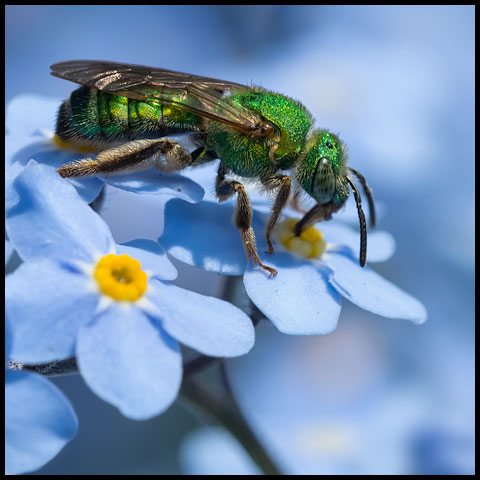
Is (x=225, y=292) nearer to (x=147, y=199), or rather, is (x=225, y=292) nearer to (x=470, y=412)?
(x=147, y=199)

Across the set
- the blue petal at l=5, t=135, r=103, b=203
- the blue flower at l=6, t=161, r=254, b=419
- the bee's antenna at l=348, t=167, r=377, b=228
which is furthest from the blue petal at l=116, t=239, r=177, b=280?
the bee's antenna at l=348, t=167, r=377, b=228

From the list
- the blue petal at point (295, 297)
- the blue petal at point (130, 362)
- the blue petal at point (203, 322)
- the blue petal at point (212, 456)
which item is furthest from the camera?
the blue petal at point (212, 456)

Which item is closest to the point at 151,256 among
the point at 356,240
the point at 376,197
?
the point at 356,240

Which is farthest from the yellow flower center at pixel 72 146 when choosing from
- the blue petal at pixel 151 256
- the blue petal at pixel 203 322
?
the blue petal at pixel 203 322

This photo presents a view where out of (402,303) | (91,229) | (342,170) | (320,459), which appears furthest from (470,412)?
(91,229)

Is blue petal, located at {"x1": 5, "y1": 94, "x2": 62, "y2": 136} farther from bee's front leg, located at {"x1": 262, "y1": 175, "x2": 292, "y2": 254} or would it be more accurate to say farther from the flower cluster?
bee's front leg, located at {"x1": 262, "y1": 175, "x2": 292, "y2": 254}

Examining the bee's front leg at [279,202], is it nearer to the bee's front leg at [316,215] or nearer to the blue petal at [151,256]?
the bee's front leg at [316,215]
